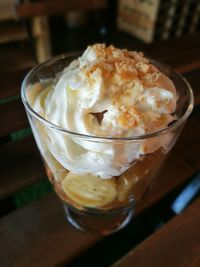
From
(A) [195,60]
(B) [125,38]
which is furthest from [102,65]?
(B) [125,38]

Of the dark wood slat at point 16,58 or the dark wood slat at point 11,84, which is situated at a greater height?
the dark wood slat at point 11,84

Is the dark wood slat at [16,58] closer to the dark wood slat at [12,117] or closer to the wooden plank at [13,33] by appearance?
the wooden plank at [13,33]

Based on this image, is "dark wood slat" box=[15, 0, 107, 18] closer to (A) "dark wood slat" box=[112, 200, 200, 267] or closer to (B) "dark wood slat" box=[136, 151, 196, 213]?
(B) "dark wood slat" box=[136, 151, 196, 213]

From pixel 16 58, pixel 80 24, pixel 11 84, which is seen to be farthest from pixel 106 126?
pixel 80 24

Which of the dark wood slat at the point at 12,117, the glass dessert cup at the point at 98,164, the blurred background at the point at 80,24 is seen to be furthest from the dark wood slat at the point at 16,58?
the glass dessert cup at the point at 98,164

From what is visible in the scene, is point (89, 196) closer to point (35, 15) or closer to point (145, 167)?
point (145, 167)

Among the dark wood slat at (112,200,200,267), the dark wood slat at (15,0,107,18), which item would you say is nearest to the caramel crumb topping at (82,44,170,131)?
the dark wood slat at (112,200,200,267)

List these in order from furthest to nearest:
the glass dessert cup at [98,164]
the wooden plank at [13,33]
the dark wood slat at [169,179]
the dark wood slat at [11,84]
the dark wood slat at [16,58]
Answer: the wooden plank at [13,33] → the dark wood slat at [16,58] → the dark wood slat at [11,84] → the dark wood slat at [169,179] → the glass dessert cup at [98,164]
